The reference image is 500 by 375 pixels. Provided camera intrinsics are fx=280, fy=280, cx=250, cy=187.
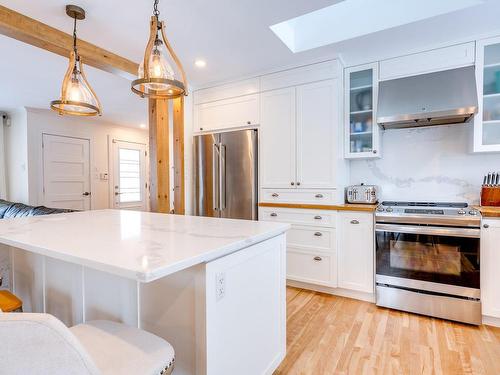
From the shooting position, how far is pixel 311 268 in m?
2.88

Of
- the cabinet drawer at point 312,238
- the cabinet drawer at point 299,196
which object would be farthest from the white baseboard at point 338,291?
the cabinet drawer at point 299,196

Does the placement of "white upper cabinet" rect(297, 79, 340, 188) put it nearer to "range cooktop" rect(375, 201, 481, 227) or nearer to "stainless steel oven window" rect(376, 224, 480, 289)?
"range cooktop" rect(375, 201, 481, 227)

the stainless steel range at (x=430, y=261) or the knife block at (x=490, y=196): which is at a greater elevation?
the knife block at (x=490, y=196)

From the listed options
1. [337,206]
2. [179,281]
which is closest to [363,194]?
[337,206]

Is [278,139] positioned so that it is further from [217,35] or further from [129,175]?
[129,175]

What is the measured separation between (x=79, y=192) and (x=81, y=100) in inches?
166

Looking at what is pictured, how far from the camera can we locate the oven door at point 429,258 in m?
2.19

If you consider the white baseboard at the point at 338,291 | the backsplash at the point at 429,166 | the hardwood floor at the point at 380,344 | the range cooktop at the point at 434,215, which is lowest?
the hardwood floor at the point at 380,344

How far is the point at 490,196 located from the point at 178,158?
10.5 ft

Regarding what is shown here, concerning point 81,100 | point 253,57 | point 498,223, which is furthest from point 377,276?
point 81,100

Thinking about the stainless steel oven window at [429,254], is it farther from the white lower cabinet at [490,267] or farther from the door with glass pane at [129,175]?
the door with glass pane at [129,175]

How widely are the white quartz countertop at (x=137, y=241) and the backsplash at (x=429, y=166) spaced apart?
2.01 m

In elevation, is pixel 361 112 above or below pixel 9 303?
above

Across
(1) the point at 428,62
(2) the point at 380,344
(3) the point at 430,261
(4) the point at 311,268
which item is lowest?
(2) the point at 380,344
